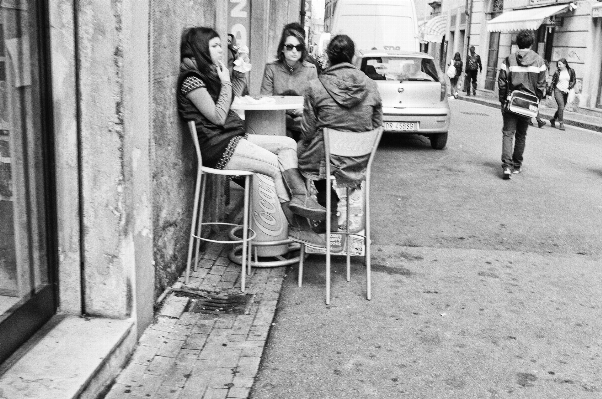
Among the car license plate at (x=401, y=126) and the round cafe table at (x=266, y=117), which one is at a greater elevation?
the round cafe table at (x=266, y=117)

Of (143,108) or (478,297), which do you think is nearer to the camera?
(143,108)

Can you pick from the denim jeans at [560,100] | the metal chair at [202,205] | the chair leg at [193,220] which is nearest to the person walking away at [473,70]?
the denim jeans at [560,100]

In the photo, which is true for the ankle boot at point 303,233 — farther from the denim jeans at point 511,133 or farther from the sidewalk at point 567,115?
the sidewalk at point 567,115

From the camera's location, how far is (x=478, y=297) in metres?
5.04

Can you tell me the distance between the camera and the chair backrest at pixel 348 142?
4758mm

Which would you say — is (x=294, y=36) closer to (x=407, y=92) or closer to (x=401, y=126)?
(x=407, y=92)

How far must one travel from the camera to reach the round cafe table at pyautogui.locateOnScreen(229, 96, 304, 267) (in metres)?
5.46

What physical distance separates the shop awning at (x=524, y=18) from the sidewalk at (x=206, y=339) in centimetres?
2099

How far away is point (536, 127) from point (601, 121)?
273 centimetres

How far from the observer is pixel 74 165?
3.70 metres

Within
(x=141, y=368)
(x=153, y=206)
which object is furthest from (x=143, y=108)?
(x=141, y=368)

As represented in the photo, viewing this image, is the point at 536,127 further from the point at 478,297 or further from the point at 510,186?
the point at 478,297

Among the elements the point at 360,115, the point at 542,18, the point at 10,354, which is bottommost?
the point at 10,354

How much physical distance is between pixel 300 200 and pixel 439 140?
25.6ft
